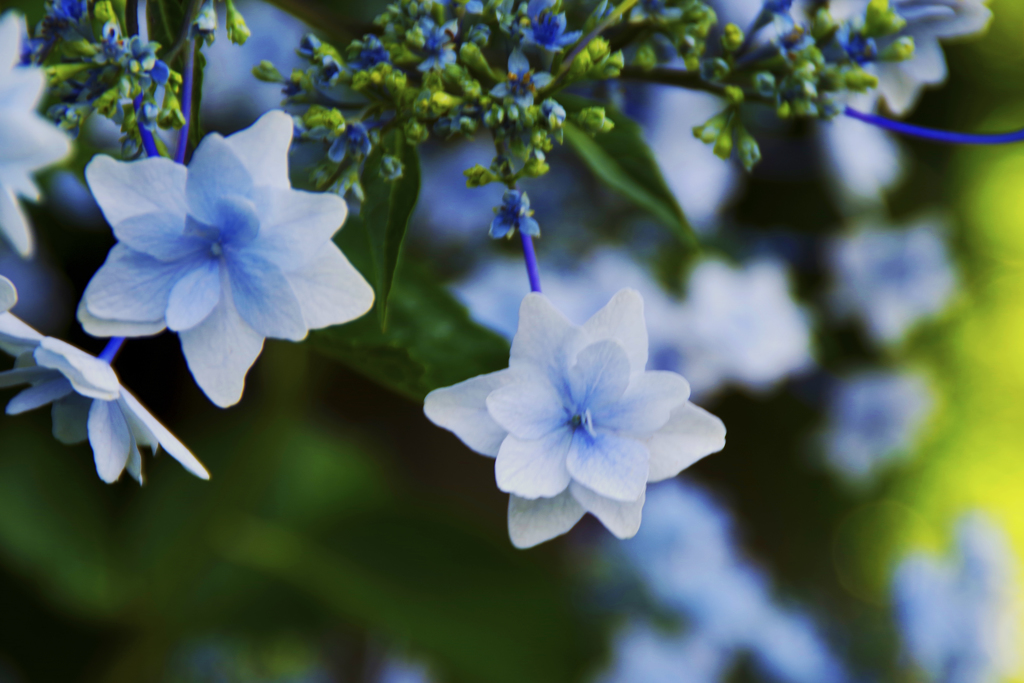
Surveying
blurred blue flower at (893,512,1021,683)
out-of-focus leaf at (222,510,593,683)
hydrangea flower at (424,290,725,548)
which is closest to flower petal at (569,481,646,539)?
hydrangea flower at (424,290,725,548)

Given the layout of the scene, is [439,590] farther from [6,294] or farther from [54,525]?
[6,294]

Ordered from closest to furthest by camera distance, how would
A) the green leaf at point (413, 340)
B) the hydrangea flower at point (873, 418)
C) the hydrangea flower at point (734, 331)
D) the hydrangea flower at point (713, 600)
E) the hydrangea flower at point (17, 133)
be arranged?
the hydrangea flower at point (17, 133) < the green leaf at point (413, 340) < the hydrangea flower at point (734, 331) < the hydrangea flower at point (713, 600) < the hydrangea flower at point (873, 418)

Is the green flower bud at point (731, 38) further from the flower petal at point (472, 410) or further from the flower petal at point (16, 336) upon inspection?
the flower petal at point (16, 336)

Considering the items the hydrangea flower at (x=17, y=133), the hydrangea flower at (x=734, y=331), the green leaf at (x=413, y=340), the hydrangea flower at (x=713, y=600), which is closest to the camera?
the hydrangea flower at (x=17, y=133)

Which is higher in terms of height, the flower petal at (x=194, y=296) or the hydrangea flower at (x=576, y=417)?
the flower petal at (x=194, y=296)

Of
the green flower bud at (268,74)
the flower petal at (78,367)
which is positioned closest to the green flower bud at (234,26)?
the green flower bud at (268,74)

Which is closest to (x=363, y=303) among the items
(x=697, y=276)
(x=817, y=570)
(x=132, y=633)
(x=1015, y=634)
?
(x=697, y=276)
